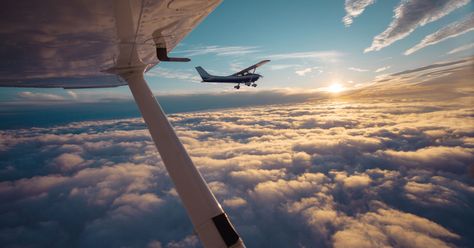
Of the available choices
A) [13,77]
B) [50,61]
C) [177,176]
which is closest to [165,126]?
[177,176]

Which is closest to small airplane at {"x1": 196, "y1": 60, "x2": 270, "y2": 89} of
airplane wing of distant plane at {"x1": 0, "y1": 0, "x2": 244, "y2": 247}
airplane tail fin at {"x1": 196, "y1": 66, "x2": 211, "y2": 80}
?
airplane tail fin at {"x1": 196, "y1": 66, "x2": 211, "y2": 80}

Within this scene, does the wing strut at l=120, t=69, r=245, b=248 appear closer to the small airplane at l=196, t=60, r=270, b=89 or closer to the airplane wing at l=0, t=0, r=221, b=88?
the airplane wing at l=0, t=0, r=221, b=88

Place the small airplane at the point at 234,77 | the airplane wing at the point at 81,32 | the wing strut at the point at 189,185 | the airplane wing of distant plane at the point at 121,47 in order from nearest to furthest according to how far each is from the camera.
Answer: the airplane wing at the point at 81,32
the airplane wing of distant plane at the point at 121,47
the wing strut at the point at 189,185
the small airplane at the point at 234,77

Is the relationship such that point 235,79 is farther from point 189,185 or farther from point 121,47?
point 189,185

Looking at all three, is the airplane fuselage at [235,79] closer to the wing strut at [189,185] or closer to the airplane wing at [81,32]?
the airplane wing at [81,32]

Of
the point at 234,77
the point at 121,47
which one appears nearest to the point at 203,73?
the point at 234,77

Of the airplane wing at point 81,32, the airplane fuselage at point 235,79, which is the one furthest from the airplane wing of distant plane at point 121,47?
the airplane fuselage at point 235,79

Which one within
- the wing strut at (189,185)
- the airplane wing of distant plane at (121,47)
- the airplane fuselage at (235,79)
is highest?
the airplane fuselage at (235,79)

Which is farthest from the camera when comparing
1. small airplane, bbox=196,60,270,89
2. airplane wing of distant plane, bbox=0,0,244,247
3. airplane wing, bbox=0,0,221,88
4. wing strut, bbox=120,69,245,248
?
small airplane, bbox=196,60,270,89
